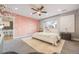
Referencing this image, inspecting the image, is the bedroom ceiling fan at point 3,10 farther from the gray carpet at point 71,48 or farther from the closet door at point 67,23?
the gray carpet at point 71,48

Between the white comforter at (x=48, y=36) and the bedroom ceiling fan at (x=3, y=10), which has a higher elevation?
the bedroom ceiling fan at (x=3, y=10)

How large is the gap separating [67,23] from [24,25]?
2.82ft

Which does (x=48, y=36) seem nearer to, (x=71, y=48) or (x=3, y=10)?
(x=71, y=48)

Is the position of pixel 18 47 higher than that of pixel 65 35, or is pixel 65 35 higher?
pixel 65 35

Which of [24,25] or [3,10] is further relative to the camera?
[24,25]

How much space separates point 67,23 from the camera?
2021 millimetres

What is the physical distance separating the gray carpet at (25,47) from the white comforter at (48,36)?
21cm

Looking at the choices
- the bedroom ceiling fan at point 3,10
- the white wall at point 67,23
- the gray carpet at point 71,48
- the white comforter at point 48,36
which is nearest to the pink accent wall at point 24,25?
the white comforter at point 48,36

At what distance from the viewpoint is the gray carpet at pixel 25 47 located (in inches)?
77.5

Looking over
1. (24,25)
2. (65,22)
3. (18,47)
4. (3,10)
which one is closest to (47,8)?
(65,22)

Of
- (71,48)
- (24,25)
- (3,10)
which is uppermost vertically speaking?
(3,10)
